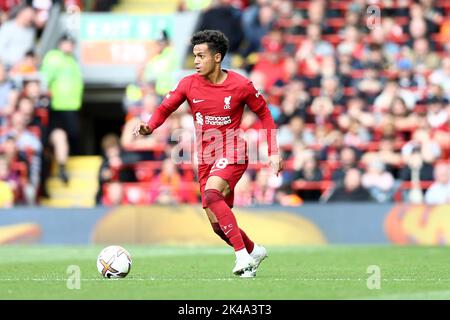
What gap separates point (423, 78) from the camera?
22250mm

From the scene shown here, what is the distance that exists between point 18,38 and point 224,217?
1403 centimetres

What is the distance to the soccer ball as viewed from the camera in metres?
11.7

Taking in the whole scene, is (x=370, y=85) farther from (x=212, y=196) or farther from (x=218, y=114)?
(x=212, y=196)

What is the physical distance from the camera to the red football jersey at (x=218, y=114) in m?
12.1

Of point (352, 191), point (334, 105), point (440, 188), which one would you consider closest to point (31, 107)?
point (334, 105)

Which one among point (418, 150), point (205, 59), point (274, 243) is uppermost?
point (205, 59)

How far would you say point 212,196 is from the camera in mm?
11781

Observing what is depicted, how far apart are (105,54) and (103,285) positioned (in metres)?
15.0

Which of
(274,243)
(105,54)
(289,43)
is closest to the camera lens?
(274,243)

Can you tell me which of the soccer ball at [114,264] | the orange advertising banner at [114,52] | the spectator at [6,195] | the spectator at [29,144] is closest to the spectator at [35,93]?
the spectator at [29,144]

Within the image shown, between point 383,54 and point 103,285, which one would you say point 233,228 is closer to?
point 103,285

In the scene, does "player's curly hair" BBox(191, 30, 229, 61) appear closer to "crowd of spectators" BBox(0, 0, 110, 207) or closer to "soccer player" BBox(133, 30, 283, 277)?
"soccer player" BBox(133, 30, 283, 277)

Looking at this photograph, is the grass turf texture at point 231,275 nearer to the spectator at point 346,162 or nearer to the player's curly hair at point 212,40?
the player's curly hair at point 212,40
